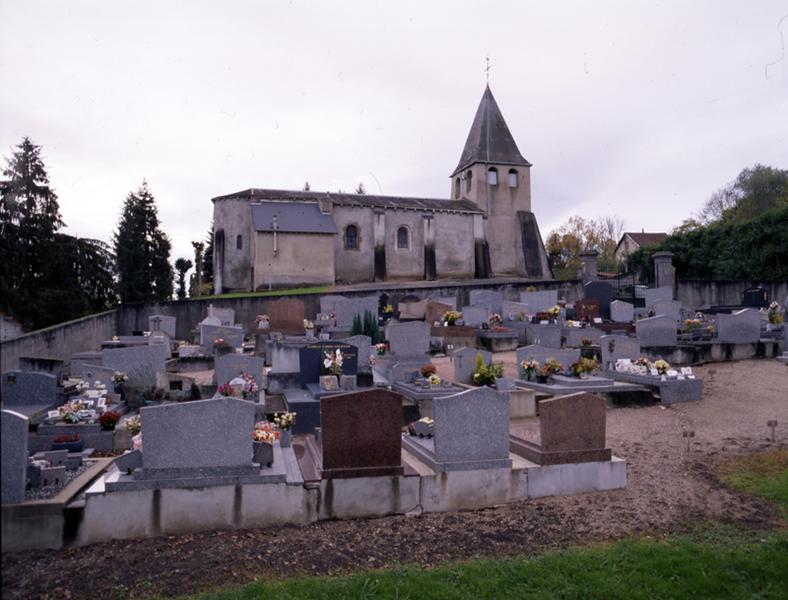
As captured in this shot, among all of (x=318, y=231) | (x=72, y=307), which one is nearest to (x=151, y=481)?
(x=72, y=307)

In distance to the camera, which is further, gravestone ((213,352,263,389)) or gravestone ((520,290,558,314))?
gravestone ((520,290,558,314))

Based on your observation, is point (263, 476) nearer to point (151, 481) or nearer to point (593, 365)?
point (151, 481)

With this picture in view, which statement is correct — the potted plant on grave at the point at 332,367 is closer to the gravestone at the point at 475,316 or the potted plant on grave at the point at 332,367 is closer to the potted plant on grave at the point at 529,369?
the potted plant on grave at the point at 529,369

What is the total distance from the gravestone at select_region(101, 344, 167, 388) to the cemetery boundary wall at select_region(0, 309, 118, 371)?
2.77 metres

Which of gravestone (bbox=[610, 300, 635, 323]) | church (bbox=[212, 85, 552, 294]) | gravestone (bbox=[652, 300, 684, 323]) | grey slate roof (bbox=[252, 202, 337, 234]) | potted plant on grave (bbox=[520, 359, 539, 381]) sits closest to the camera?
potted plant on grave (bbox=[520, 359, 539, 381])

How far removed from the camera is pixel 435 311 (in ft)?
72.7

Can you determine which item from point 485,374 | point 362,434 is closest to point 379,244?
point 485,374

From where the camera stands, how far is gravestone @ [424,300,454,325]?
21891 mm

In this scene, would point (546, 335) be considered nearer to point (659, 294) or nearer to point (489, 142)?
point (659, 294)

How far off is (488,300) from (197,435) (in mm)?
19640

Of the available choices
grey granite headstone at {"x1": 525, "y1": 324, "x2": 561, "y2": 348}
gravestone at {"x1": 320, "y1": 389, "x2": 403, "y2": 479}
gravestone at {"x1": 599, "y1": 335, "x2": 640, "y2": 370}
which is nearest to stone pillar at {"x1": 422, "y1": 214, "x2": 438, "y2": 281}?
grey granite headstone at {"x1": 525, "y1": 324, "x2": 561, "y2": 348}

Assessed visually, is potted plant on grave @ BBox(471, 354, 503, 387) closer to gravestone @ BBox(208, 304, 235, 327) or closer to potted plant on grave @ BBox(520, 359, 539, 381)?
potted plant on grave @ BBox(520, 359, 539, 381)

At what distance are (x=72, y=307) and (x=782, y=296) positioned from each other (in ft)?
100

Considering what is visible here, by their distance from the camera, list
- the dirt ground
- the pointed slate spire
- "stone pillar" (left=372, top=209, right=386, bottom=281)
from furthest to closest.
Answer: the pointed slate spire → "stone pillar" (left=372, top=209, right=386, bottom=281) → the dirt ground
